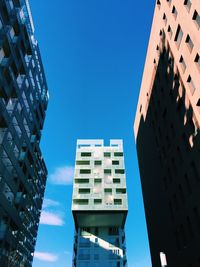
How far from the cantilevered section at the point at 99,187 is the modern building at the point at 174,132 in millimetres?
14626

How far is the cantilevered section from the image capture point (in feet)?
182

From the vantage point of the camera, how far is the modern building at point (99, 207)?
5544cm

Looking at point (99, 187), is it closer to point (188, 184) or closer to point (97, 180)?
point (97, 180)

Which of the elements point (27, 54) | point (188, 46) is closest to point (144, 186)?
point (188, 46)

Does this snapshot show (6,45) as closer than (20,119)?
Yes

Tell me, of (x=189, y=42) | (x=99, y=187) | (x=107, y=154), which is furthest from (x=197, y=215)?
(x=107, y=154)

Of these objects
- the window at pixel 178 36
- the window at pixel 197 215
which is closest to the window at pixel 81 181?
the window at pixel 197 215

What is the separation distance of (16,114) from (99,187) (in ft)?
103

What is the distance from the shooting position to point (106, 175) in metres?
60.3

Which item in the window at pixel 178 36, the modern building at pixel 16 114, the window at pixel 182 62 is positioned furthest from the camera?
Answer: the modern building at pixel 16 114

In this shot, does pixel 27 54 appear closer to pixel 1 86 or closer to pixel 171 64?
pixel 1 86

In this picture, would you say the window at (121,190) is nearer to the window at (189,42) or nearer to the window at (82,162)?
the window at (82,162)

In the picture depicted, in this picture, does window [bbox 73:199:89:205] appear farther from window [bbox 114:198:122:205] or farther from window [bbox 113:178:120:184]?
window [bbox 113:178:120:184]

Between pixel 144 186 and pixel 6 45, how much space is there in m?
34.5
